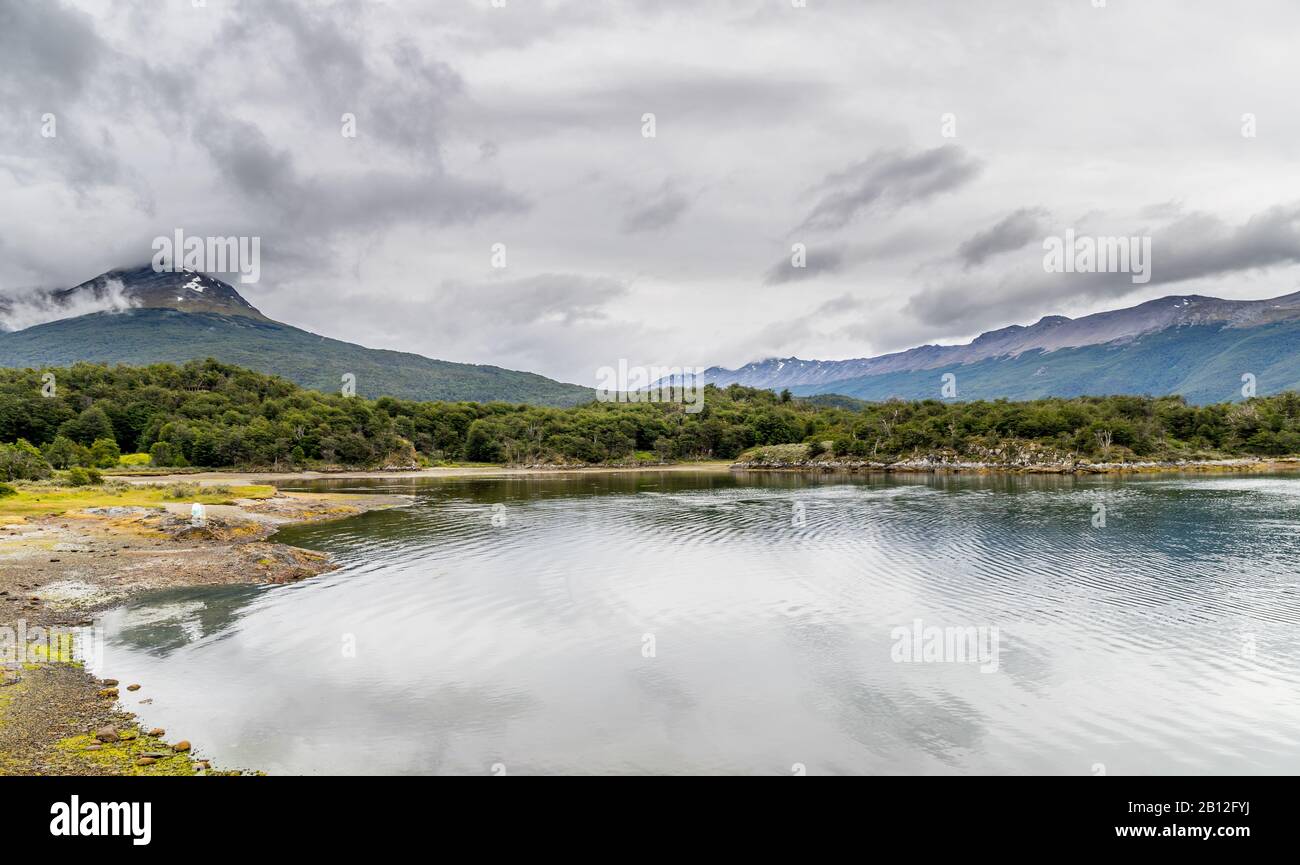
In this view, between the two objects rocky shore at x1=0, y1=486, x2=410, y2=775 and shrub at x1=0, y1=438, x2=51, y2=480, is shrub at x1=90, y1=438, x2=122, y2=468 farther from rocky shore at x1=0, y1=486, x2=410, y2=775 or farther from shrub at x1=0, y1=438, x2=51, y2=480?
rocky shore at x1=0, y1=486, x2=410, y2=775

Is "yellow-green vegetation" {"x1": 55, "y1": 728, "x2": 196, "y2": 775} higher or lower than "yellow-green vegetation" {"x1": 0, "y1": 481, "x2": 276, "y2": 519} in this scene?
lower

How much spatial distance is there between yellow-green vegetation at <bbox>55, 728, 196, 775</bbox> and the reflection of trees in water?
7.19m

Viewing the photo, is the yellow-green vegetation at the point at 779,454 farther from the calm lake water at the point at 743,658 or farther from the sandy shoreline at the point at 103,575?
the calm lake water at the point at 743,658

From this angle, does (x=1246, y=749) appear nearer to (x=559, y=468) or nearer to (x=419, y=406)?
(x=559, y=468)

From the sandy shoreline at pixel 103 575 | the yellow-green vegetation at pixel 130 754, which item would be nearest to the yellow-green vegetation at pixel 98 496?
the sandy shoreline at pixel 103 575

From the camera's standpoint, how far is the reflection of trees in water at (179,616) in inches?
818

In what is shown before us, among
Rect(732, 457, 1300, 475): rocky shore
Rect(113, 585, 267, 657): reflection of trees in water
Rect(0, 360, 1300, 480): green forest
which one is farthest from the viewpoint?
Rect(0, 360, 1300, 480): green forest

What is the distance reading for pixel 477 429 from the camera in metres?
169

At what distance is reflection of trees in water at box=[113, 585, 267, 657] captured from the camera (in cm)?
2077

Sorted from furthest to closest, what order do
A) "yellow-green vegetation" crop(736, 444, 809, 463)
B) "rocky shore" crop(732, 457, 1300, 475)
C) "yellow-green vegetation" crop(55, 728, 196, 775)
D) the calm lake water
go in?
"yellow-green vegetation" crop(736, 444, 809, 463)
"rocky shore" crop(732, 457, 1300, 475)
the calm lake water
"yellow-green vegetation" crop(55, 728, 196, 775)

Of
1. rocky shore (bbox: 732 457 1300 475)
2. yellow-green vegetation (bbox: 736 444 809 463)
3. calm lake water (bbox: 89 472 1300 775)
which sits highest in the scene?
yellow-green vegetation (bbox: 736 444 809 463)

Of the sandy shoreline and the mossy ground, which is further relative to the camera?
the mossy ground

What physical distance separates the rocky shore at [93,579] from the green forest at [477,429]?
66.5 meters

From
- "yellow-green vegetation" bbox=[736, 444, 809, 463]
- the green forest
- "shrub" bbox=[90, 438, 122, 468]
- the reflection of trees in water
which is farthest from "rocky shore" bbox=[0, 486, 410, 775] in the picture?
"yellow-green vegetation" bbox=[736, 444, 809, 463]
